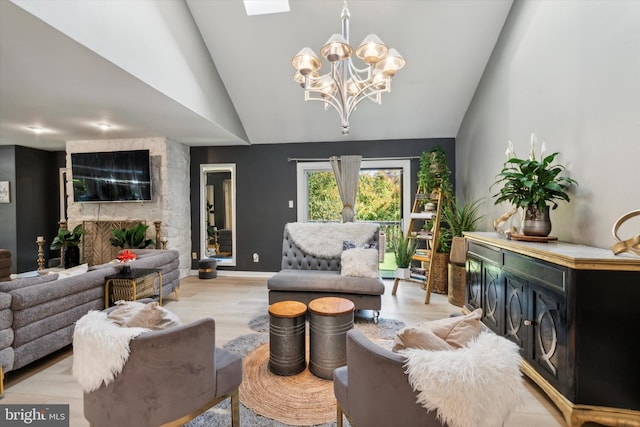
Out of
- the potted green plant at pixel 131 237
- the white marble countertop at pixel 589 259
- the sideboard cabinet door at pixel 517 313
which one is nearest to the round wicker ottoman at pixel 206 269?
the potted green plant at pixel 131 237

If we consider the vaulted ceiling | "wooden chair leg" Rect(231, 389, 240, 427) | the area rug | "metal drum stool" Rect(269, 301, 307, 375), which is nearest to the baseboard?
the vaulted ceiling

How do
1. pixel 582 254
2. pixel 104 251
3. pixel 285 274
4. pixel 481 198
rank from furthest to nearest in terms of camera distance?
pixel 104 251 < pixel 481 198 < pixel 285 274 < pixel 582 254

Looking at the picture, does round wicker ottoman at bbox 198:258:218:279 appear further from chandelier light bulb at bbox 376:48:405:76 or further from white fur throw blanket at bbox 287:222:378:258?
chandelier light bulb at bbox 376:48:405:76

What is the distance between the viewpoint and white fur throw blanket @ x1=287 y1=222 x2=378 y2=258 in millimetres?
3670

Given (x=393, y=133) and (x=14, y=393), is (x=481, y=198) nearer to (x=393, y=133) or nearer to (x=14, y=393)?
(x=393, y=133)

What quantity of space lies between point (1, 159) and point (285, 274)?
5.94 metres

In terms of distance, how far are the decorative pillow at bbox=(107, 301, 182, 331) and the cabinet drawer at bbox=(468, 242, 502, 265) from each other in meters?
2.45

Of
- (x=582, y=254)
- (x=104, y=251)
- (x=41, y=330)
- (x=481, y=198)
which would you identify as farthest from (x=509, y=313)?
(x=104, y=251)

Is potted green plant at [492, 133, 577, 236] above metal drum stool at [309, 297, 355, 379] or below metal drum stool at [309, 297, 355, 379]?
above

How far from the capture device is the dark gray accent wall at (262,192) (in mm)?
5109

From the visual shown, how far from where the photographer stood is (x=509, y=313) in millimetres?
2223

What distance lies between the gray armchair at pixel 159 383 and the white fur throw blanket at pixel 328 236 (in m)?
2.35

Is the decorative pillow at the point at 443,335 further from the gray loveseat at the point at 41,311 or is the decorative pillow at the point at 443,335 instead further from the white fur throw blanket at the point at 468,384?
the gray loveseat at the point at 41,311

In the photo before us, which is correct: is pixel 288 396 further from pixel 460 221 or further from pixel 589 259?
pixel 460 221
